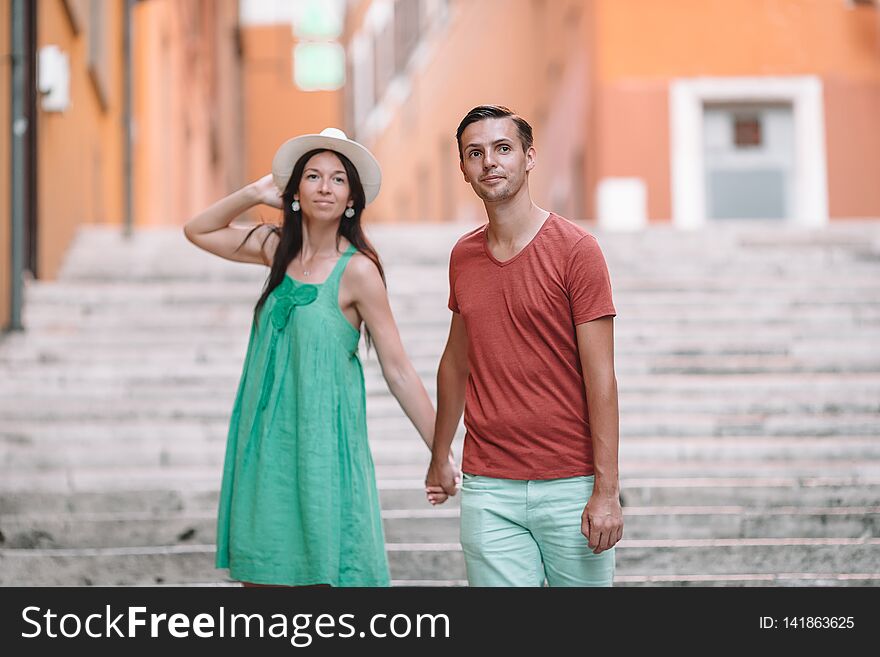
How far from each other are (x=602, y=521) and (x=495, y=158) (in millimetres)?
847

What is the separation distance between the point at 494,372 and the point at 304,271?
79 cm

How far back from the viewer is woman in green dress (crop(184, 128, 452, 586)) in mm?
3678

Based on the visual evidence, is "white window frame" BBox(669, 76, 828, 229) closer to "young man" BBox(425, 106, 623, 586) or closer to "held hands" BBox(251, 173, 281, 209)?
"held hands" BBox(251, 173, 281, 209)

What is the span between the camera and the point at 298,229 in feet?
12.8

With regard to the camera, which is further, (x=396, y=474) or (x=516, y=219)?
(x=396, y=474)

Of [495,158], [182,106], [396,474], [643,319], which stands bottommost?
[396,474]

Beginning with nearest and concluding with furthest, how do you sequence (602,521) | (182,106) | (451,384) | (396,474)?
(602,521), (451,384), (396,474), (182,106)

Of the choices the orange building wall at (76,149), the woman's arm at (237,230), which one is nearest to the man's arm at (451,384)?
the woman's arm at (237,230)

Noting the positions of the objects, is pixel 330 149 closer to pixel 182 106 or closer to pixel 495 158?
pixel 495 158

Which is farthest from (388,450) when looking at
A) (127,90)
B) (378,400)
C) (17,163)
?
(127,90)

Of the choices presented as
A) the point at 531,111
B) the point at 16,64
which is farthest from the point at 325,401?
the point at 531,111

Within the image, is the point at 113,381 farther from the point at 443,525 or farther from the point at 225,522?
the point at 225,522

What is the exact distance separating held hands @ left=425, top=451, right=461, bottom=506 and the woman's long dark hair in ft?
1.46

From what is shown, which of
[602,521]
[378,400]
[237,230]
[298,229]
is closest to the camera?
[602,521]
